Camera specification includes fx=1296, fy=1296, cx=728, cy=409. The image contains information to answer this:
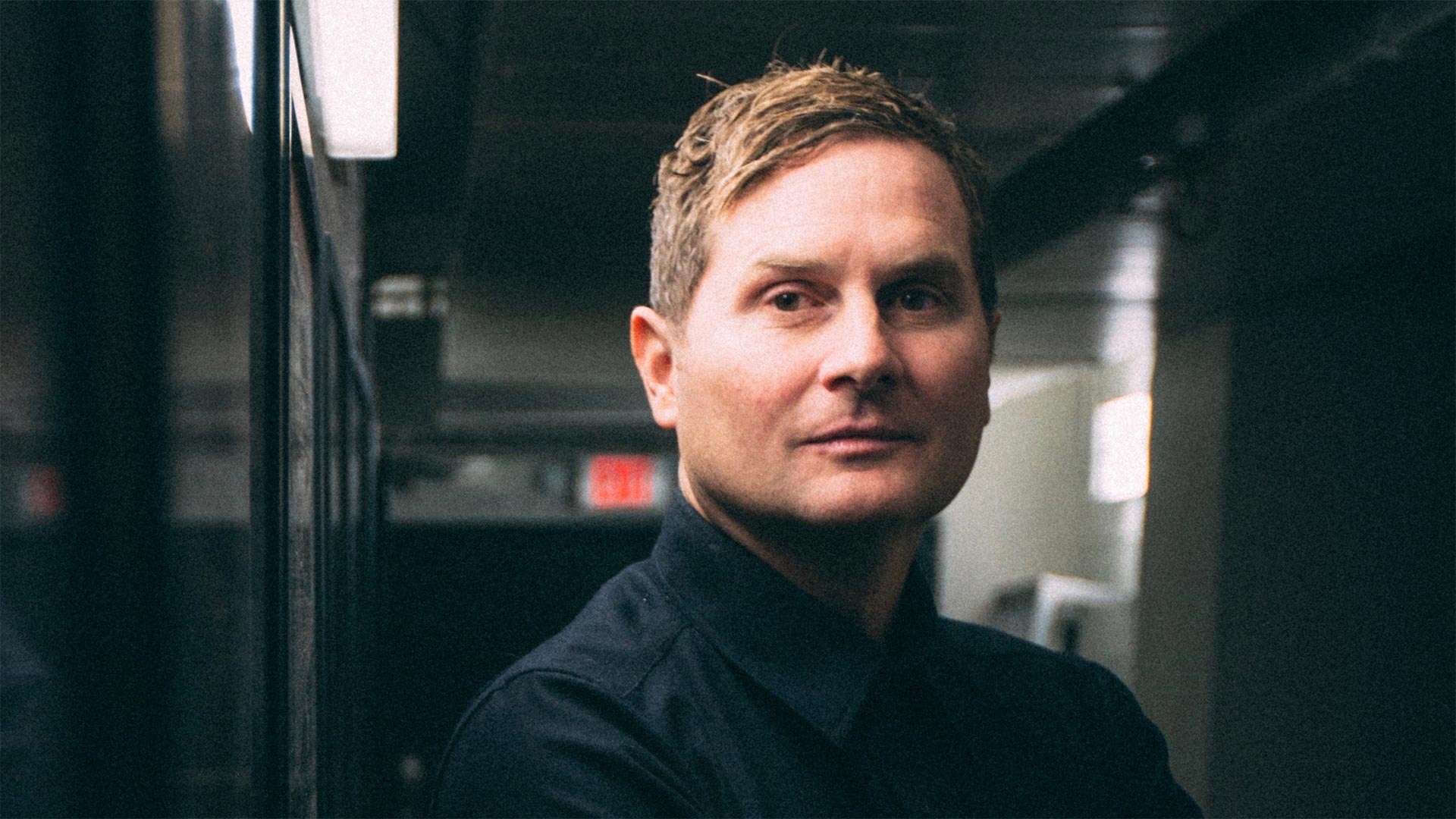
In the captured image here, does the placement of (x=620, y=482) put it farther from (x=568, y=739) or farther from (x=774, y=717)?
(x=568, y=739)

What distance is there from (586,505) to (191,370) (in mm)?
4383

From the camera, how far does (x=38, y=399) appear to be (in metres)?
0.33

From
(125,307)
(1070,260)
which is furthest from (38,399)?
(1070,260)

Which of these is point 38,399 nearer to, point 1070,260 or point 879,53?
point 879,53

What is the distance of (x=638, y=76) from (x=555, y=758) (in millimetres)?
1477

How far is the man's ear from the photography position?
1038mm

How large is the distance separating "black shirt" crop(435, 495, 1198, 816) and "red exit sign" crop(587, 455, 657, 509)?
3.64 m

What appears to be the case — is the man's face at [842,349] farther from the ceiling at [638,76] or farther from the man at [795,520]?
the ceiling at [638,76]

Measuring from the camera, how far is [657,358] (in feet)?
3.44

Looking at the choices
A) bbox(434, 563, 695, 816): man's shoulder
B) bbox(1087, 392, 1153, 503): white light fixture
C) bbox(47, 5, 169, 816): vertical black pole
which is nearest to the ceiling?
bbox(434, 563, 695, 816): man's shoulder

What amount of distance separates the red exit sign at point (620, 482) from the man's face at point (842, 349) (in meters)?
3.79

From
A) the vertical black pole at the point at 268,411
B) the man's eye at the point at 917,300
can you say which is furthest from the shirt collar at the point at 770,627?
the vertical black pole at the point at 268,411

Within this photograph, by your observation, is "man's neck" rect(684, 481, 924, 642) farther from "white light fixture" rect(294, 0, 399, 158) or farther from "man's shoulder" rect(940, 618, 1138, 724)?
"white light fixture" rect(294, 0, 399, 158)

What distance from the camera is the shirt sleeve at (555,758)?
79 cm
